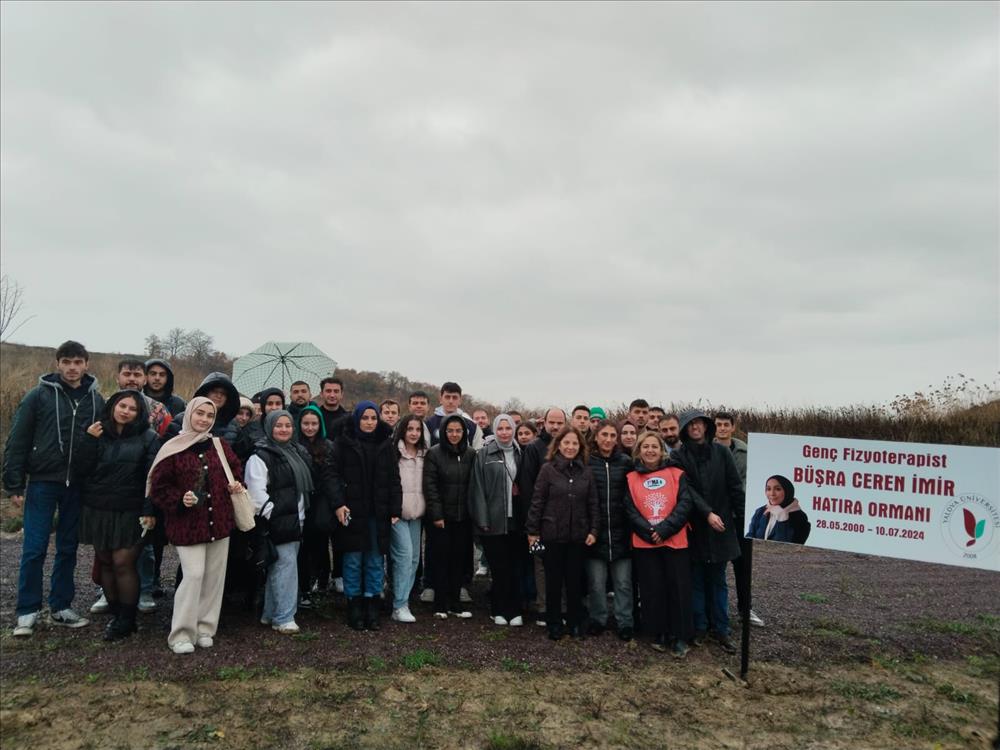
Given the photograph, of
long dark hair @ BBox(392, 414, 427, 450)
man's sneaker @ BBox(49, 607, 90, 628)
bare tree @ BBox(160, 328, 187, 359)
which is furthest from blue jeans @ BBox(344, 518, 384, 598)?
bare tree @ BBox(160, 328, 187, 359)

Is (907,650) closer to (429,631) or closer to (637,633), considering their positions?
(637,633)

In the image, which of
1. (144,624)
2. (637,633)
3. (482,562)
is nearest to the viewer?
(144,624)

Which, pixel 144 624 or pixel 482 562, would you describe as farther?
pixel 482 562

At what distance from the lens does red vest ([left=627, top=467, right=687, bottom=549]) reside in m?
5.60

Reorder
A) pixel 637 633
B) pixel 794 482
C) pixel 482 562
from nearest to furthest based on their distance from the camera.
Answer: pixel 794 482 → pixel 637 633 → pixel 482 562

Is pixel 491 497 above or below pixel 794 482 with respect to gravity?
below

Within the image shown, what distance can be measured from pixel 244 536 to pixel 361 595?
1.26m

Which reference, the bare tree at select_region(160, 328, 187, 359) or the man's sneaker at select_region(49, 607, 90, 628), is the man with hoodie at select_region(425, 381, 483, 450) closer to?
the man's sneaker at select_region(49, 607, 90, 628)

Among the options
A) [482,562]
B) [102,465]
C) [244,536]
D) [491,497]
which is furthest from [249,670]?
[482,562]

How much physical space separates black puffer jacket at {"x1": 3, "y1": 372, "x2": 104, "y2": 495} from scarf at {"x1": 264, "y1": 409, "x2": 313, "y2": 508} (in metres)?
1.55

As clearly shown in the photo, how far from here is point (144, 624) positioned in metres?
5.52

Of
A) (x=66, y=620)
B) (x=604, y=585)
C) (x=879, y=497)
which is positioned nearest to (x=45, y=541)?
(x=66, y=620)

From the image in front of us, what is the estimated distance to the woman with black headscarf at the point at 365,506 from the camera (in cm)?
570

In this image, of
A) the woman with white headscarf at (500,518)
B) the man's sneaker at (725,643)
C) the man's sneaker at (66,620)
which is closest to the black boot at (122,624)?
the man's sneaker at (66,620)
